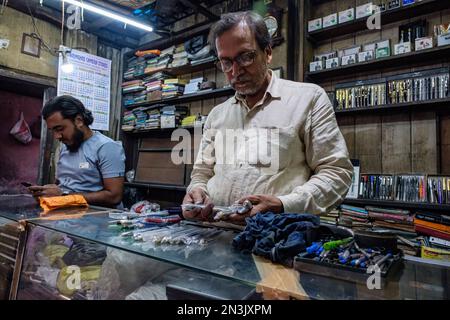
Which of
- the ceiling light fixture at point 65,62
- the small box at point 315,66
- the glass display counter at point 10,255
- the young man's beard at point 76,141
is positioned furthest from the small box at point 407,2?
the ceiling light fixture at point 65,62

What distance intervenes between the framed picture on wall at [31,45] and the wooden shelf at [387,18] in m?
3.41

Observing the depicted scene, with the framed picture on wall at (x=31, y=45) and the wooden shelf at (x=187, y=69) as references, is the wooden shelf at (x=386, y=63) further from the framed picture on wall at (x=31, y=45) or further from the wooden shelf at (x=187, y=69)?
the framed picture on wall at (x=31, y=45)

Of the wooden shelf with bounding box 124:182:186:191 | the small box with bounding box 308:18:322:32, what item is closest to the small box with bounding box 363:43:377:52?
the small box with bounding box 308:18:322:32

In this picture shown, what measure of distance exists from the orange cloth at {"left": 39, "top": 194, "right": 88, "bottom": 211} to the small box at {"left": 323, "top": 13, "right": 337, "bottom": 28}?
8.70 feet

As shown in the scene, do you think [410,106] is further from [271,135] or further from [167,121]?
[167,121]

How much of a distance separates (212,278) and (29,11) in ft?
14.8

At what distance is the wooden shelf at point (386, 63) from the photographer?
2.42 meters

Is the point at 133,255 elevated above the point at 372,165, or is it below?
below

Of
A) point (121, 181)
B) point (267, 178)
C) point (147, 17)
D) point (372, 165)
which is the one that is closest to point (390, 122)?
point (372, 165)

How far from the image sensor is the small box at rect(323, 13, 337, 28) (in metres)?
2.87

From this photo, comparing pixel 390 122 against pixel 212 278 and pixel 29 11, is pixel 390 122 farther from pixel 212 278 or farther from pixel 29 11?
pixel 29 11

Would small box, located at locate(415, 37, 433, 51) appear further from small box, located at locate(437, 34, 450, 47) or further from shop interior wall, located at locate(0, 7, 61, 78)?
shop interior wall, located at locate(0, 7, 61, 78)

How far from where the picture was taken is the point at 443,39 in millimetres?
2342
